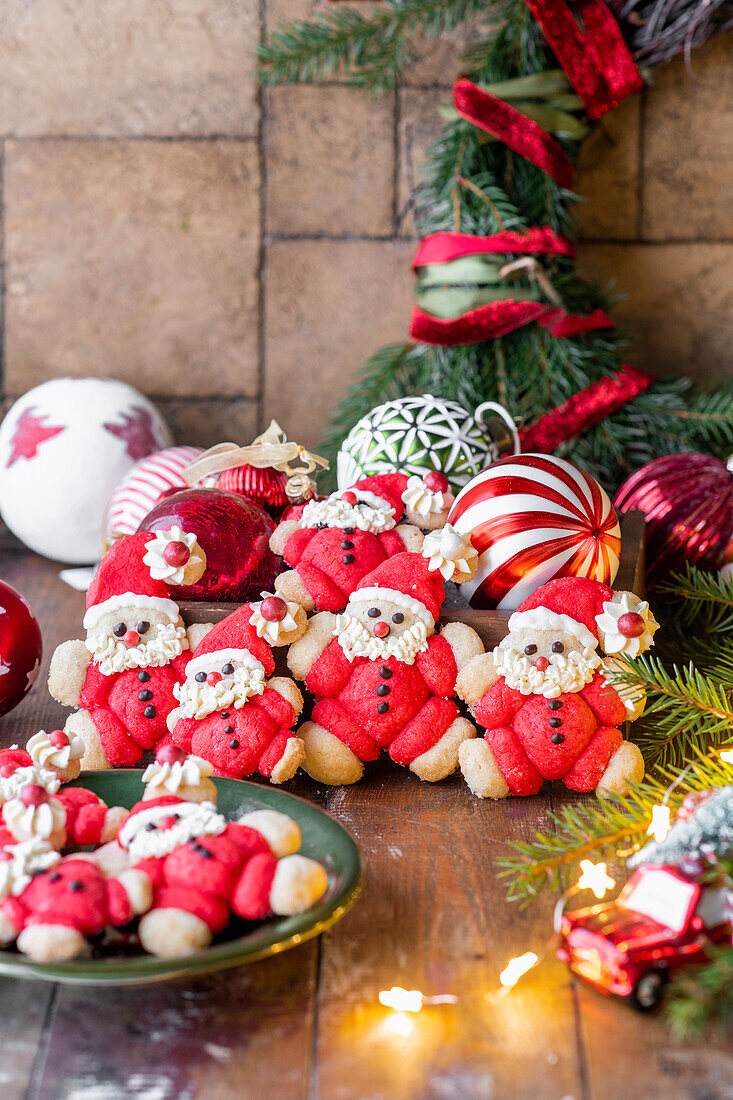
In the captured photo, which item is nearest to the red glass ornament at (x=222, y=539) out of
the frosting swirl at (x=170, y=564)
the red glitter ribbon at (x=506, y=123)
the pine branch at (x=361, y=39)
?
the frosting swirl at (x=170, y=564)

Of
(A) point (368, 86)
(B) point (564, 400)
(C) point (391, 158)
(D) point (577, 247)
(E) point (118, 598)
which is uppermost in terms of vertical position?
(A) point (368, 86)

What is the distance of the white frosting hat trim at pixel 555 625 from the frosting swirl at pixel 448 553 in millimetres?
73

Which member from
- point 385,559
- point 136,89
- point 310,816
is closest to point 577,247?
point 136,89

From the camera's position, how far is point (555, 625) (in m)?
0.80

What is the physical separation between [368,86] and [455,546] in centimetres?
99

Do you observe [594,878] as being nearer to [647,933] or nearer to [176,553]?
[647,933]

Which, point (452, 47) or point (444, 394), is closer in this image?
point (444, 394)

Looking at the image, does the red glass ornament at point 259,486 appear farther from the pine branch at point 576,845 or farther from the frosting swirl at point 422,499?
the pine branch at point 576,845

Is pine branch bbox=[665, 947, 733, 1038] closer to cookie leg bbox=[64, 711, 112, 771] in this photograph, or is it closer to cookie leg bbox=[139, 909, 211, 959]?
cookie leg bbox=[139, 909, 211, 959]

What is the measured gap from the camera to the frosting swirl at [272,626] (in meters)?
0.81

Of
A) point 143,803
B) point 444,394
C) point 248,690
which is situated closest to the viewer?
point 143,803

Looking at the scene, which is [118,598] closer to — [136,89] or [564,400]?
[564,400]

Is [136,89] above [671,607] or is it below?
above

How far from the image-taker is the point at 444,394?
138cm
